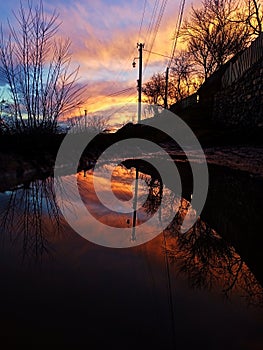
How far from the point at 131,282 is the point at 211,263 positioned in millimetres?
829

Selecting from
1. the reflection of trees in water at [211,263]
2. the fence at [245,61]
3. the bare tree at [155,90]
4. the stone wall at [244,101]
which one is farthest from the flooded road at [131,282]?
the bare tree at [155,90]

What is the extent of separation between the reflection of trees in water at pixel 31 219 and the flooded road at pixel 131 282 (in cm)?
1

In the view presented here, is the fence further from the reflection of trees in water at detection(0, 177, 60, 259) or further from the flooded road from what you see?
the reflection of trees in water at detection(0, 177, 60, 259)

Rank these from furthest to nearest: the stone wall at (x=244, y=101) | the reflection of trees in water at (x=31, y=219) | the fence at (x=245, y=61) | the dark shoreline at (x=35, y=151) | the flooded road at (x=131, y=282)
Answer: the fence at (x=245, y=61)
the stone wall at (x=244, y=101)
the dark shoreline at (x=35, y=151)
the reflection of trees in water at (x=31, y=219)
the flooded road at (x=131, y=282)

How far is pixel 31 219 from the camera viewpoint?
159 inches

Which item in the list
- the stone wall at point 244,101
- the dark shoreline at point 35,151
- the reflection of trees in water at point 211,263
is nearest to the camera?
the reflection of trees in water at point 211,263

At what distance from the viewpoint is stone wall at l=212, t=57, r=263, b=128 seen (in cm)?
1375

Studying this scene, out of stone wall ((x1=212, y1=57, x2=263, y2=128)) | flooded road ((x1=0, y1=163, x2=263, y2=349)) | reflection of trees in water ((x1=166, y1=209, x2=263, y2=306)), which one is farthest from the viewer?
stone wall ((x1=212, y1=57, x2=263, y2=128))

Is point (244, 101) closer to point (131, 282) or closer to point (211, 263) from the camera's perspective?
point (211, 263)

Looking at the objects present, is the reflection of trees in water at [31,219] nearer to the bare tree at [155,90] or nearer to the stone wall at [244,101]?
the stone wall at [244,101]

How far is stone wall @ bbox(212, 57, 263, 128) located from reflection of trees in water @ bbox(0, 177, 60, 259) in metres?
10.5

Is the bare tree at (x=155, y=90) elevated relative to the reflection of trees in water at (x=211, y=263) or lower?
elevated

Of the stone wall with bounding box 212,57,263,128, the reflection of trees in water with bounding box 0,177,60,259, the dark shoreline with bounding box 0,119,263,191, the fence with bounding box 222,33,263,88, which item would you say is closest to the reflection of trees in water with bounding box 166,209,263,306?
the reflection of trees in water with bounding box 0,177,60,259

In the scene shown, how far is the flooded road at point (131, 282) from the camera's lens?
6.05 feet
